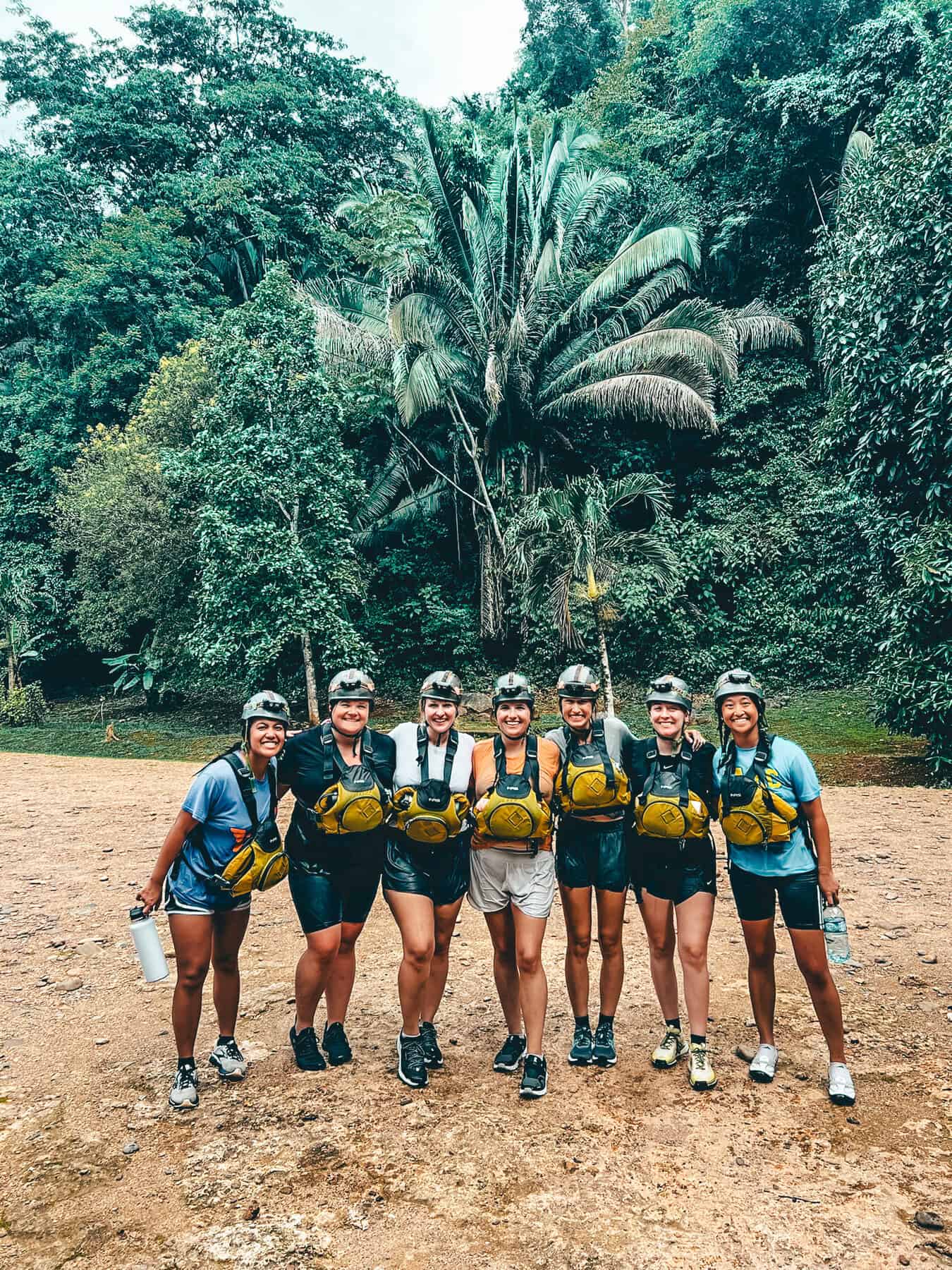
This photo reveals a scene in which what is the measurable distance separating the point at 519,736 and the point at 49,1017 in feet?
10.9

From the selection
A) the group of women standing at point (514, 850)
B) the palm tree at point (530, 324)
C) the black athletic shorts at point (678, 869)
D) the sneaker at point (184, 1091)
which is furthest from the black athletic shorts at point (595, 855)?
the palm tree at point (530, 324)

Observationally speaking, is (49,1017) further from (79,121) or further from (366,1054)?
(79,121)

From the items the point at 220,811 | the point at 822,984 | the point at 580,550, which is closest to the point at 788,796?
the point at 822,984

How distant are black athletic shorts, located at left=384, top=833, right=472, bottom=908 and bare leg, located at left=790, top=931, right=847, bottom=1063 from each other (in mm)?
1450

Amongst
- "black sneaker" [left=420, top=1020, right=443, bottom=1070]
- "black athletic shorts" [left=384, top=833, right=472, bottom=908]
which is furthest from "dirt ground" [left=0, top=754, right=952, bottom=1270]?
"black athletic shorts" [left=384, top=833, right=472, bottom=908]

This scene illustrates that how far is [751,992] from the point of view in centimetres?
367

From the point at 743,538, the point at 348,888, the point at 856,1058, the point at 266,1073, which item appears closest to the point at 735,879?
the point at 856,1058

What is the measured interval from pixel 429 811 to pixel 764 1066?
1.84 metres

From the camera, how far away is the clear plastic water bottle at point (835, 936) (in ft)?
11.1

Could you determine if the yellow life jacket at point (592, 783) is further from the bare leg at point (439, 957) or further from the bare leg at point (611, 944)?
the bare leg at point (439, 957)

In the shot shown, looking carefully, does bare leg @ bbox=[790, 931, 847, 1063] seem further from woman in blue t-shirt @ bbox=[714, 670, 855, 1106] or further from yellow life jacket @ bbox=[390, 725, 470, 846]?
yellow life jacket @ bbox=[390, 725, 470, 846]

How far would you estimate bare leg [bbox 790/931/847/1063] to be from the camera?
11.1ft

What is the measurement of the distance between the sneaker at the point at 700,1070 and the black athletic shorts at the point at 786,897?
620mm

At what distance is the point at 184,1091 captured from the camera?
140 inches
